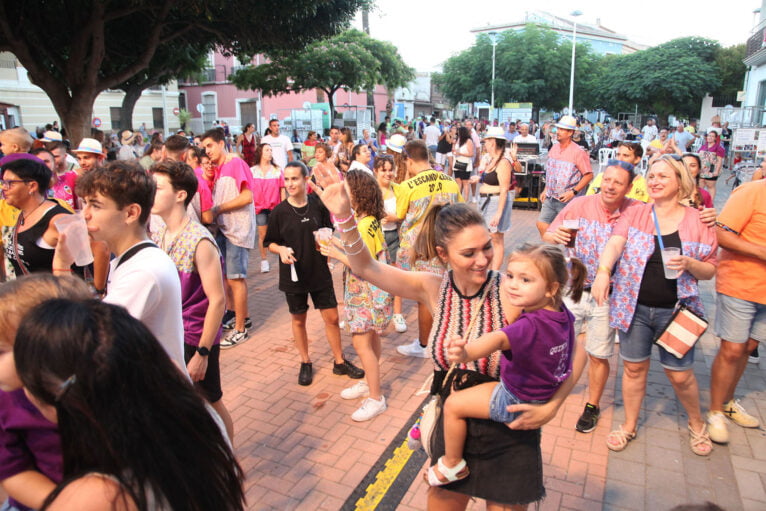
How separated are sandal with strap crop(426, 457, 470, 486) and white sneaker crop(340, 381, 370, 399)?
87.4 inches

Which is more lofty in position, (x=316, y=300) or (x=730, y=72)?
(x=730, y=72)

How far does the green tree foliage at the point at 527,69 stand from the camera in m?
39.9

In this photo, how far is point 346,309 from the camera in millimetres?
4121

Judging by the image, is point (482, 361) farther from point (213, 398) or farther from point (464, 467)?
point (213, 398)

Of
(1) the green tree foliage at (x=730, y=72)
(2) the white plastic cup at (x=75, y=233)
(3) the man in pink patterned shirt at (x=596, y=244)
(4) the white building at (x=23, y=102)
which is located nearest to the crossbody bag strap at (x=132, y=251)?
(2) the white plastic cup at (x=75, y=233)

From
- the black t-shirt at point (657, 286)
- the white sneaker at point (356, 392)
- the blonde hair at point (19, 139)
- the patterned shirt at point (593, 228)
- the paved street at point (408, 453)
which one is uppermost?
the blonde hair at point (19, 139)

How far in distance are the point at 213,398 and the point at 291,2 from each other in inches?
438

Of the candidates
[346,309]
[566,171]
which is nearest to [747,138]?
[566,171]

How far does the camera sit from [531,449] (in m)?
2.14

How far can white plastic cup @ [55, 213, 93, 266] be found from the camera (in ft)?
9.87

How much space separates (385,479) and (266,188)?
479 cm

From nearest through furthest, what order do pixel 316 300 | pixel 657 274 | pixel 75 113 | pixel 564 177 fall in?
1. pixel 657 274
2. pixel 316 300
3. pixel 564 177
4. pixel 75 113

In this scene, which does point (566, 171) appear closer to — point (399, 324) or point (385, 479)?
point (399, 324)

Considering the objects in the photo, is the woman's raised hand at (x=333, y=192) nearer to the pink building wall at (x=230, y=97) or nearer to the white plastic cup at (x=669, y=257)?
the white plastic cup at (x=669, y=257)
